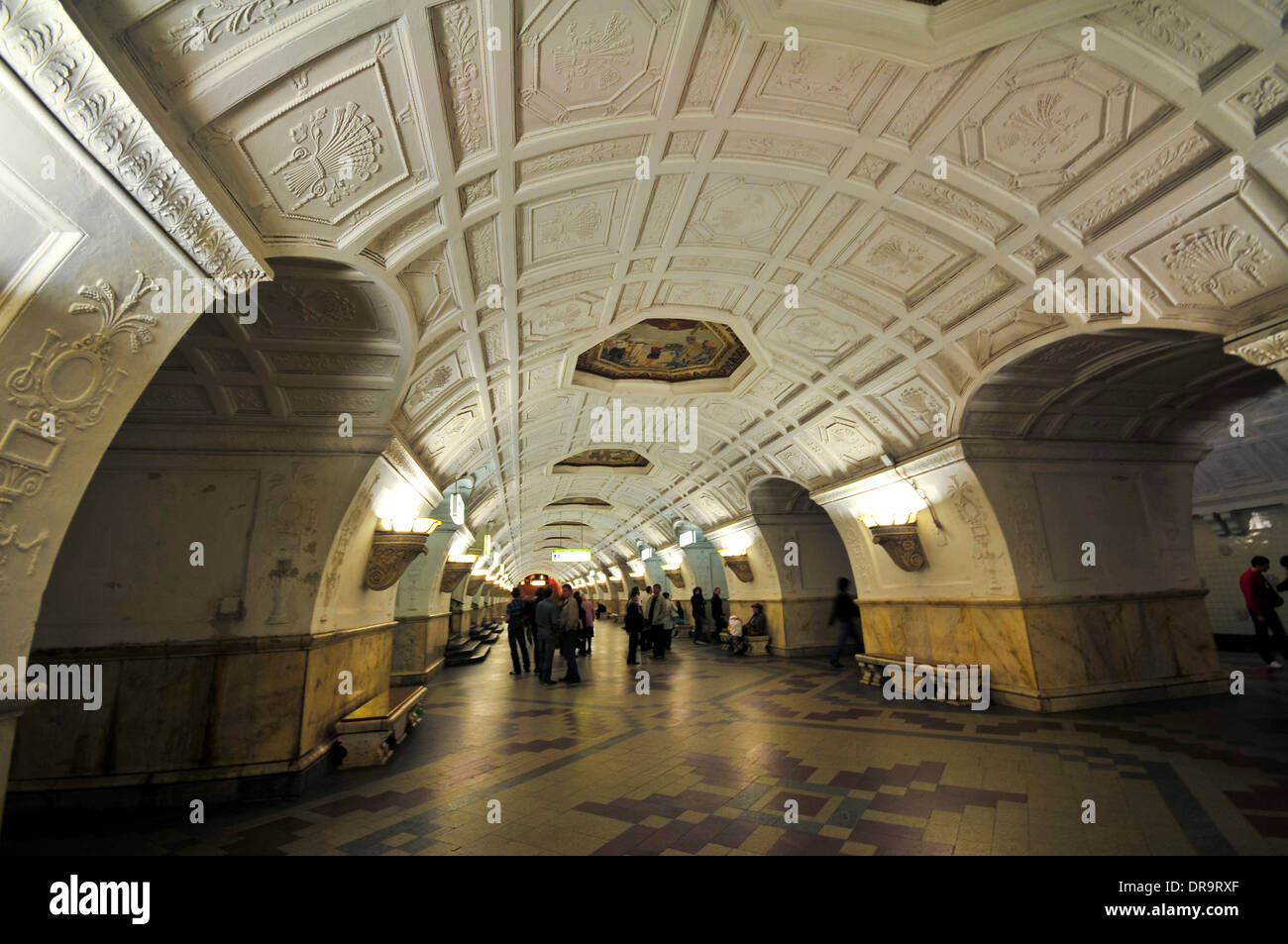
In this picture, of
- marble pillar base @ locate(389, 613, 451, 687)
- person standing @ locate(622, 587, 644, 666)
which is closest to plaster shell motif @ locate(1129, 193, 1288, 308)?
person standing @ locate(622, 587, 644, 666)

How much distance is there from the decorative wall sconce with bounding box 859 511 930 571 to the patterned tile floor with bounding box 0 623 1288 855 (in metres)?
2.42

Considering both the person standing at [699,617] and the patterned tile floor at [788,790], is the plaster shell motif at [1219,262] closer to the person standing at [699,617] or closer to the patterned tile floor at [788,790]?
the patterned tile floor at [788,790]

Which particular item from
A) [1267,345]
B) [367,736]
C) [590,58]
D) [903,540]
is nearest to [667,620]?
[903,540]

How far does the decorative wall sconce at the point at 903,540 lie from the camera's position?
9539 millimetres

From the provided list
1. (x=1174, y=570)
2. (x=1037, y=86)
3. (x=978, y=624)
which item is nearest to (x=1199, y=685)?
(x=1174, y=570)

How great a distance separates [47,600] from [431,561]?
23.8ft

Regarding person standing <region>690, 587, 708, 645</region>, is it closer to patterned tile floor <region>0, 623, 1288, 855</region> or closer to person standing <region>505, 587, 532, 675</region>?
person standing <region>505, 587, 532, 675</region>

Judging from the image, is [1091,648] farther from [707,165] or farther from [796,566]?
[707,165]

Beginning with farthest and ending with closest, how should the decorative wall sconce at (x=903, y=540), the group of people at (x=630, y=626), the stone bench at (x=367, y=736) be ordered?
the group of people at (x=630, y=626), the decorative wall sconce at (x=903, y=540), the stone bench at (x=367, y=736)

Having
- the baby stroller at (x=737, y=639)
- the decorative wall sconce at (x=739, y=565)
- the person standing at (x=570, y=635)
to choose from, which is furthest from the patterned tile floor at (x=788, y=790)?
the decorative wall sconce at (x=739, y=565)

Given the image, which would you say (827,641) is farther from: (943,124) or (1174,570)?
(943,124)

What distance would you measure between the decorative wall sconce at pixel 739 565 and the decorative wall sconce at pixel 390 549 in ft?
34.1

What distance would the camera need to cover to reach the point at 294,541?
18.9 feet

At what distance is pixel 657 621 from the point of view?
15.8 m
